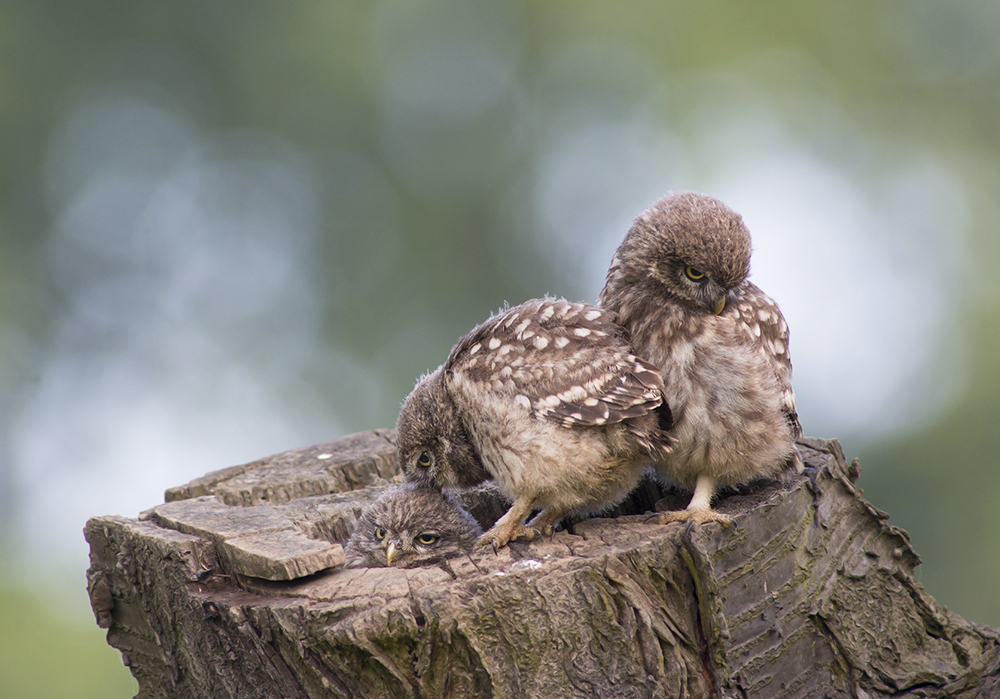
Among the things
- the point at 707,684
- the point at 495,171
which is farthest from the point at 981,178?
the point at 707,684

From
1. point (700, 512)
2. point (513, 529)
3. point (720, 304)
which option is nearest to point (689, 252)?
point (720, 304)

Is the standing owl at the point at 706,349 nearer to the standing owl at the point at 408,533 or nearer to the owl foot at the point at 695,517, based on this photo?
the owl foot at the point at 695,517

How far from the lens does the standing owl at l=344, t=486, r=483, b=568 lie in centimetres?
304

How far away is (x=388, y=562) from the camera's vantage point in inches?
117

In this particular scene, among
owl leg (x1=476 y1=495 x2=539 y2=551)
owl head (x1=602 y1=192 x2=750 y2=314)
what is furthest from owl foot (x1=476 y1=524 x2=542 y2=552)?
owl head (x1=602 y1=192 x2=750 y2=314)

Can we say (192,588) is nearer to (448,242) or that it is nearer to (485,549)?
(485,549)

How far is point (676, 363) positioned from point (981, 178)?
18.4ft

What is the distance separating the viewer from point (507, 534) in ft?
8.86

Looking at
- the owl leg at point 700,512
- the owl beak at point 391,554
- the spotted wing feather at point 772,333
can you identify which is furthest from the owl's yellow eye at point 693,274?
the owl beak at point 391,554

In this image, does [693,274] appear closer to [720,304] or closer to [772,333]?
[720,304]

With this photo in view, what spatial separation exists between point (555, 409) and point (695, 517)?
53 centimetres

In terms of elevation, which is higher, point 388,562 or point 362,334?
point 362,334

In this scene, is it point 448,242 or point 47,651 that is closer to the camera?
point 47,651

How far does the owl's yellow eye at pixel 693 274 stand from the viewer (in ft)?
9.01
